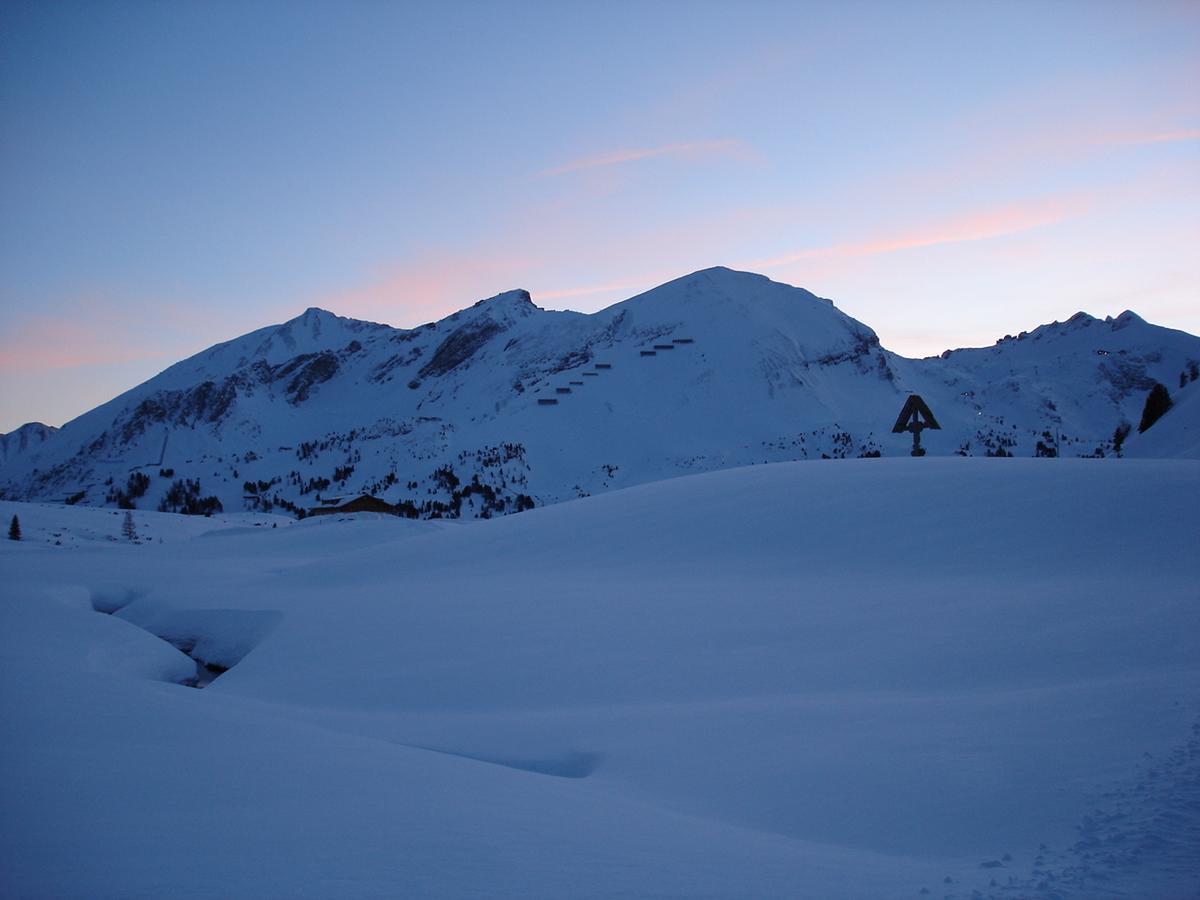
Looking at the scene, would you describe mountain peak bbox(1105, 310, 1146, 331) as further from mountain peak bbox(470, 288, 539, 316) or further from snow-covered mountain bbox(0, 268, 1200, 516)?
mountain peak bbox(470, 288, 539, 316)

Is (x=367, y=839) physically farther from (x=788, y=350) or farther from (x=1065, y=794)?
(x=788, y=350)

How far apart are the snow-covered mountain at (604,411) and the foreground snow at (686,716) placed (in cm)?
2489

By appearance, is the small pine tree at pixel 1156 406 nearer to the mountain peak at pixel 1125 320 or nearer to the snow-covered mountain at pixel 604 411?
the snow-covered mountain at pixel 604 411

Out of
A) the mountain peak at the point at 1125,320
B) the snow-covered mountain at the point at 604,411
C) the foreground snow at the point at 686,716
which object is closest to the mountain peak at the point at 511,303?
the snow-covered mountain at the point at 604,411

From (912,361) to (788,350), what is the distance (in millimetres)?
21762

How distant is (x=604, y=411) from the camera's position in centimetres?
6278

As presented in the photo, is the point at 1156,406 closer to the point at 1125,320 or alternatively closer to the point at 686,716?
the point at 686,716

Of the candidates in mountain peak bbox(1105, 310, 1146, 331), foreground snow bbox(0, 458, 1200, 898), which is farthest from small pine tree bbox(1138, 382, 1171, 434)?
mountain peak bbox(1105, 310, 1146, 331)

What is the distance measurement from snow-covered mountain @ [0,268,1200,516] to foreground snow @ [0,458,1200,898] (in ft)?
81.7

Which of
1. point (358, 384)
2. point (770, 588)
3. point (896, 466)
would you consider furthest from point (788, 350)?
point (358, 384)

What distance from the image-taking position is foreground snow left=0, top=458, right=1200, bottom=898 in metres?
3.77

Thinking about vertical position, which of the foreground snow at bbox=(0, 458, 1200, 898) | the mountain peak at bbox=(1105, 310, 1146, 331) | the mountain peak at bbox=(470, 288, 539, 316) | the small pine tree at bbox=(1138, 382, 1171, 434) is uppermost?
the mountain peak at bbox=(470, 288, 539, 316)

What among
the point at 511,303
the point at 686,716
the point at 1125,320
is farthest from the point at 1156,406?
the point at 1125,320

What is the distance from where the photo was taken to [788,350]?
71.1m
